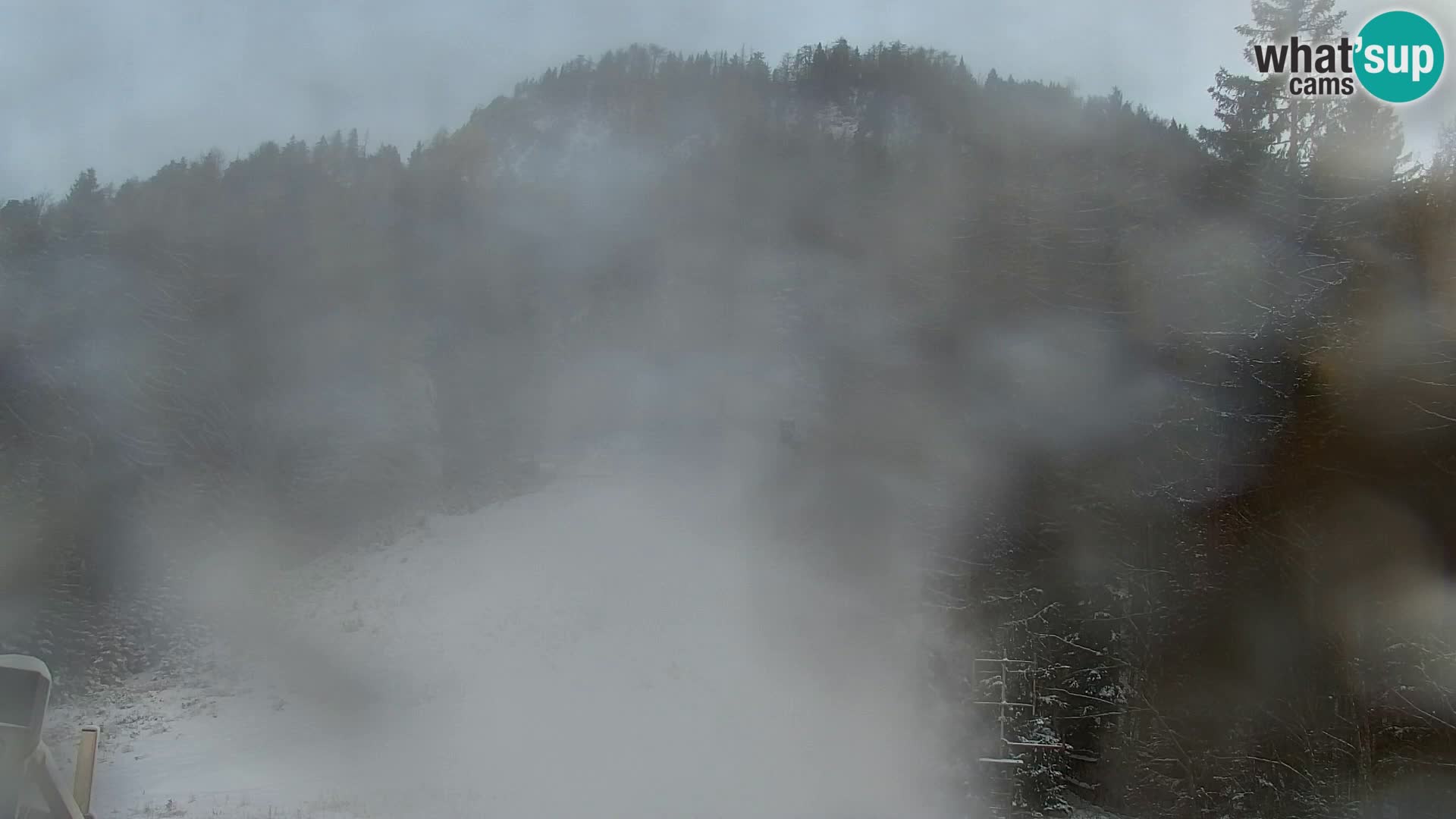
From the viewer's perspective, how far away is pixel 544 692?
60.3 ft

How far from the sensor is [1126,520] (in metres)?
15.3

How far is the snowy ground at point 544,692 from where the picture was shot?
14539 millimetres

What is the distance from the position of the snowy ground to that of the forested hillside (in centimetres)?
172

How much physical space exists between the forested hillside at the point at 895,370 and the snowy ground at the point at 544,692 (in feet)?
5.63

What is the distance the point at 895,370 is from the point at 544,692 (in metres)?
11.0

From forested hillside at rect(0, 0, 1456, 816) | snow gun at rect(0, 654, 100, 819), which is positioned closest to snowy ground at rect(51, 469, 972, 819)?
forested hillside at rect(0, 0, 1456, 816)

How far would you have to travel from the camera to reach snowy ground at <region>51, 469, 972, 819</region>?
47.7 feet

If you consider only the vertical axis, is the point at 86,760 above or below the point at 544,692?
above

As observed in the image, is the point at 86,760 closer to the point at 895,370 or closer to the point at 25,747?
the point at 25,747

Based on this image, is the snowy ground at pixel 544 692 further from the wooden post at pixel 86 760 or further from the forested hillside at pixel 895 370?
the wooden post at pixel 86 760

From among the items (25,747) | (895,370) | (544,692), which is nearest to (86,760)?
(25,747)

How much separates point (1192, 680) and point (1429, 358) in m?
5.80

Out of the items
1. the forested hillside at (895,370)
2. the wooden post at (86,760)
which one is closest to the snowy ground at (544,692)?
the forested hillside at (895,370)

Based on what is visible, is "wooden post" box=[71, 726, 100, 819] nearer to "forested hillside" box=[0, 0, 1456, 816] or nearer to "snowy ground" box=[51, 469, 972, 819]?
"snowy ground" box=[51, 469, 972, 819]
